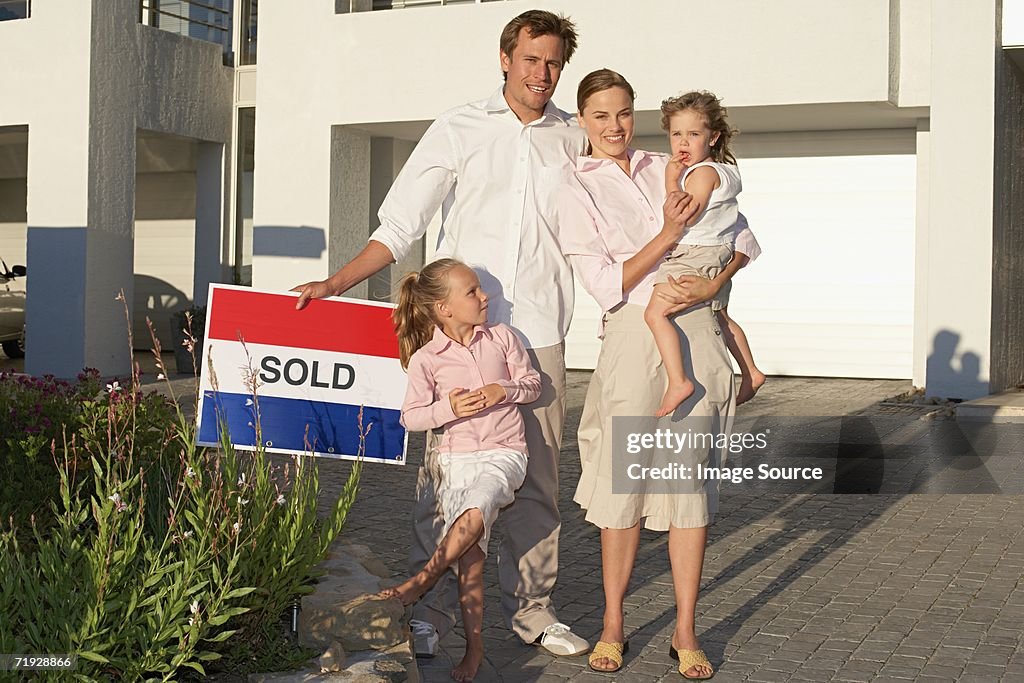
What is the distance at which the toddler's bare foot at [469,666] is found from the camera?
4215 millimetres

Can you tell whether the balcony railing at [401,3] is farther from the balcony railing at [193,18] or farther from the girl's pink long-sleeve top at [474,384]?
the girl's pink long-sleeve top at [474,384]

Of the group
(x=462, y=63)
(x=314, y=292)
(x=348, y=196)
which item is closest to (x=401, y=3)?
(x=462, y=63)

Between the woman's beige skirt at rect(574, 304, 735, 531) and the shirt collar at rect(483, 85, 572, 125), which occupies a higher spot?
the shirt collar at rect(483, 85, 572, 125)

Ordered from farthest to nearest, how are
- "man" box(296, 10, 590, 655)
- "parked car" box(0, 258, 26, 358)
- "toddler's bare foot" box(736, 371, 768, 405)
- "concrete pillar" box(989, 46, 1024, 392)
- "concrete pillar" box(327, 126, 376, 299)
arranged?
"parked car" box(0, 258, 26, 358) → "concrete pillar" box(327, 126, 376, 299) → "concrete pillar" box(989, 46, 1024, 392) → "toddler's bare foot" box(736, 371, 768, 405) → "man" box(296, 10, 590, 655)

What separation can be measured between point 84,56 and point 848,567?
12002 mm

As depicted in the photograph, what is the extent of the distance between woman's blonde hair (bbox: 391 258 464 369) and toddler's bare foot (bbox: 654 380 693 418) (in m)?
0.81

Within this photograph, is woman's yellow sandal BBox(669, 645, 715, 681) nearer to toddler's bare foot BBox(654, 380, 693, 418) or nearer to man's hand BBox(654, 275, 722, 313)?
toddler's bare foot BBox(654, 380, 693, 418)

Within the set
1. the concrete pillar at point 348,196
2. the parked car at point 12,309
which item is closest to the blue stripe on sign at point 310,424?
the concrete pillar at point 348,196

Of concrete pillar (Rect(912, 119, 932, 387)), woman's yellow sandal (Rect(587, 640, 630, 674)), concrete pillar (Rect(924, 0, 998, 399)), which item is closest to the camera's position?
woman's yellow sandal (Rect(587, 640, 630, 674))

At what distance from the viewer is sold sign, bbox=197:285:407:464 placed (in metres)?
4.61

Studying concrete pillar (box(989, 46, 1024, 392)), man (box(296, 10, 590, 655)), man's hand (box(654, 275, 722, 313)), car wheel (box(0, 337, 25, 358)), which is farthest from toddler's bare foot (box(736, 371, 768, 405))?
car wheel (box(0, 337, 25, 358))

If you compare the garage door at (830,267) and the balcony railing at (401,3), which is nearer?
the garage door at (830,267)

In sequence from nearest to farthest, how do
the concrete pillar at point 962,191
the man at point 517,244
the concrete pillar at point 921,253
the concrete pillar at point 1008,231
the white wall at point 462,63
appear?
1. the man at point 517,244
2. the concrete pillar at point 962,191
3. the concrete pillar at point 1008,231
4. the white wall at point 462,63
5. the concrete pillar at point 921,253

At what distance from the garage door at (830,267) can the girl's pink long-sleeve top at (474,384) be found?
11.4 meters
